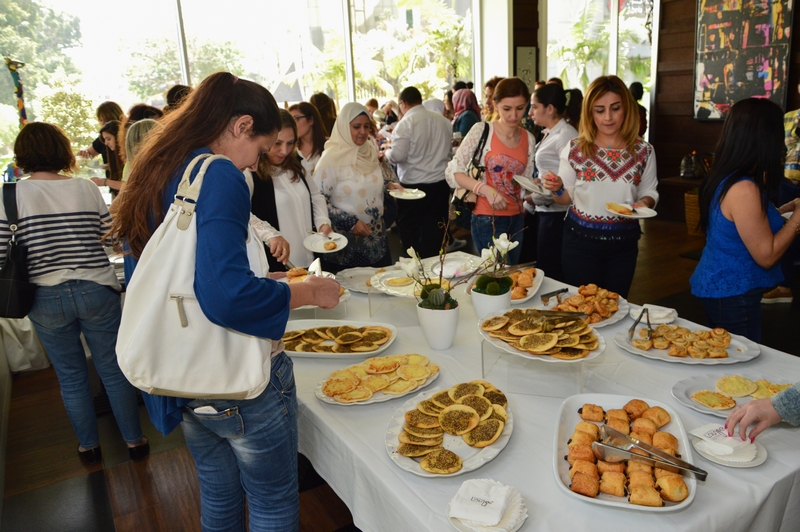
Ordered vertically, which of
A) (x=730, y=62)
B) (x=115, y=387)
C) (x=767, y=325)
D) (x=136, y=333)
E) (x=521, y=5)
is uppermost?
(x=521, y=5)

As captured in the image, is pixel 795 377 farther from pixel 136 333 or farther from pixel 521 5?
pixel 521 5

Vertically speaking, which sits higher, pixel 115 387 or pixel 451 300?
pixel 451 300

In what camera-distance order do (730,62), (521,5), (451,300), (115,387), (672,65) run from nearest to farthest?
(451,300) < (115,387) < (730,62) < (672,65) < (521,5)

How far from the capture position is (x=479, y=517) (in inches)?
38.6

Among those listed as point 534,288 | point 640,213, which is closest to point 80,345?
point 534,288

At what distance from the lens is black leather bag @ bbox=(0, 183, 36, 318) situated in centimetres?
212

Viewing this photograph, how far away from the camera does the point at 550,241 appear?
135 inches

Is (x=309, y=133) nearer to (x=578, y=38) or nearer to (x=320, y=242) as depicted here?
(x=320, y=242)

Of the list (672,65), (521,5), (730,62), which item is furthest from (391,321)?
(521,5)

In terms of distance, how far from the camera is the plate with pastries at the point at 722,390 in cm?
129

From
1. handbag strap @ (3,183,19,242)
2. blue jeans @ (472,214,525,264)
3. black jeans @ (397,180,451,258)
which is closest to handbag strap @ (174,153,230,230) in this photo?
handbag strap @ (3,183,19,242)

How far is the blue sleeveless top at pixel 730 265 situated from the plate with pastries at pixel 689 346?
14.0 inches

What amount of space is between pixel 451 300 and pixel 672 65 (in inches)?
236

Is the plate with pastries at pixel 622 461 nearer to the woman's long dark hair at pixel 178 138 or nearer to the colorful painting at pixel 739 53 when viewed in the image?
the woman's long dark hair at pixel 178 138
